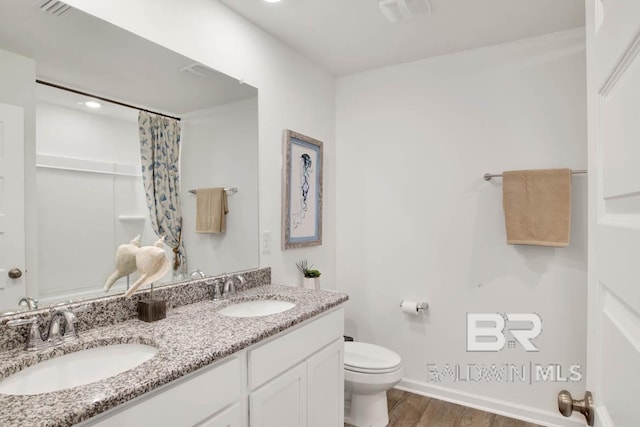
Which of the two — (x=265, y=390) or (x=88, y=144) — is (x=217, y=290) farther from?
(x=88, y=144)

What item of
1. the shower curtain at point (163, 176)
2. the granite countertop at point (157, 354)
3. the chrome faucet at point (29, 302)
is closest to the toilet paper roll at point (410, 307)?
the granite countertop at point (157, 354)

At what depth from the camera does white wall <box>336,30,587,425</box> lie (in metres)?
2.17

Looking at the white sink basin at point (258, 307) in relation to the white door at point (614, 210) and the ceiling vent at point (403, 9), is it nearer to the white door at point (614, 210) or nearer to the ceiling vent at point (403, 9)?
the white door at point (614, 210)

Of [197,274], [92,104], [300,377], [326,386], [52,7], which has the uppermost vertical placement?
[52,7]

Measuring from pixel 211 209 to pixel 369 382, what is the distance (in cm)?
131

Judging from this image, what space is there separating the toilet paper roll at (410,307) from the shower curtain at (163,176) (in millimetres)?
1545

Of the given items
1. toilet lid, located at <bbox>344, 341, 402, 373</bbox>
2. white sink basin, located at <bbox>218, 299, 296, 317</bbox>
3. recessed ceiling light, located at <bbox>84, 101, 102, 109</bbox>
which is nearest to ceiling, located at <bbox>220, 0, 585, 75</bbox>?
recessed ceiling light, located at <bbox>84, 101, 102, 109</bbox>

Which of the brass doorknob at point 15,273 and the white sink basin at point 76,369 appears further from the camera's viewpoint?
the brass doorknob at point 15,273

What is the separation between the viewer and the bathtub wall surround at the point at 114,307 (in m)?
1.11

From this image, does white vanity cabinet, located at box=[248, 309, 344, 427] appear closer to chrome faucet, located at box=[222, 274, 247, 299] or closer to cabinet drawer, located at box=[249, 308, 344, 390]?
cabinet drawer, located at box=[249, 308, 344, 390]

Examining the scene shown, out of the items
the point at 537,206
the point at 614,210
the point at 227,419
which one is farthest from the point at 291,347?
the point at 537,206

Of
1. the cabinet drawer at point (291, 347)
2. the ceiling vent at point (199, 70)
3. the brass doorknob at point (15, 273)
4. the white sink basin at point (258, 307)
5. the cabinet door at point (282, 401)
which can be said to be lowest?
the cabinet door at point (282, 401)

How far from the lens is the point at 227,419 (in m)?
1.16

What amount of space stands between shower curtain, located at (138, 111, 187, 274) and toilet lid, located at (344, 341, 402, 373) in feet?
3.71
